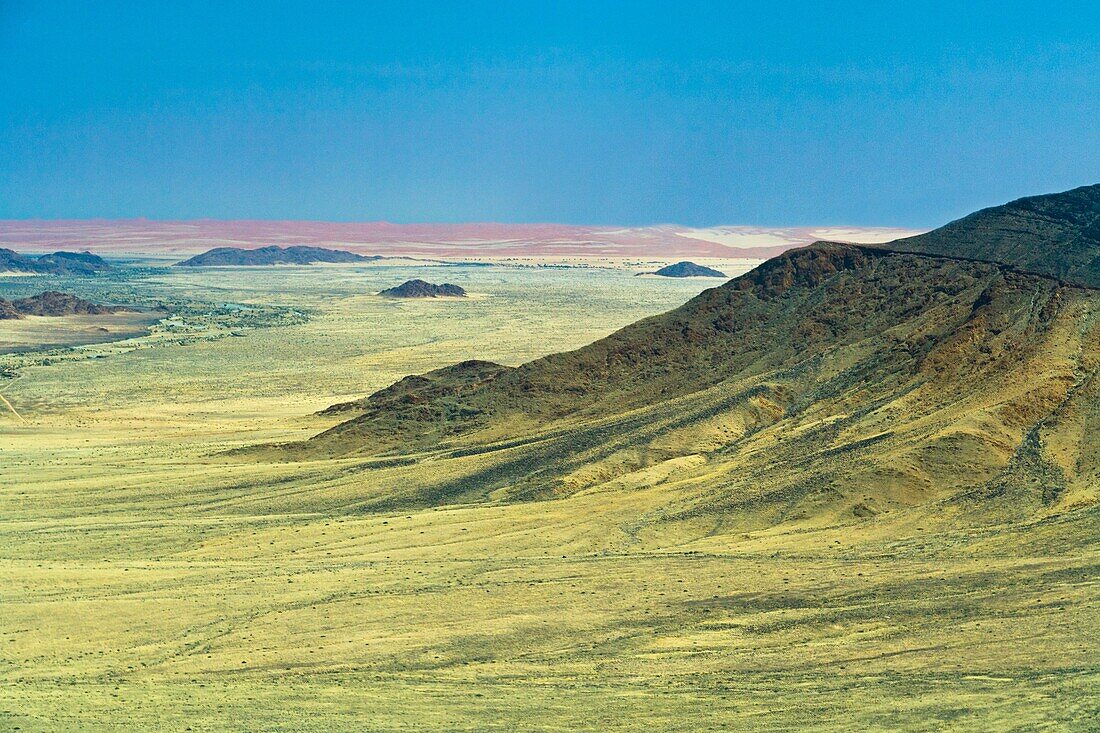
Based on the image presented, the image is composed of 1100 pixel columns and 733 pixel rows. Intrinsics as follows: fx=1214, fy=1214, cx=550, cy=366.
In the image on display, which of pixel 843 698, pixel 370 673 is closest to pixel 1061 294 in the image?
pixel 843 698

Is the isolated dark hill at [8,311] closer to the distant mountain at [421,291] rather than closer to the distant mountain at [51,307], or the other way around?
the distant mountain at [51,307]

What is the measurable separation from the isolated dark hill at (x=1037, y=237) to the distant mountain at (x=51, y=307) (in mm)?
92299

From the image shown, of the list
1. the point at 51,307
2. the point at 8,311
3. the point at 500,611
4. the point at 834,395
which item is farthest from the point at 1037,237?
the point at 51,307

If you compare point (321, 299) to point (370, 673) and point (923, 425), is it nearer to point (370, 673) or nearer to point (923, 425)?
point (923, 425)

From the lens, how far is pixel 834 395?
43.2 metres

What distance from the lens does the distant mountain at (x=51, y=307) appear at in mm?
120287

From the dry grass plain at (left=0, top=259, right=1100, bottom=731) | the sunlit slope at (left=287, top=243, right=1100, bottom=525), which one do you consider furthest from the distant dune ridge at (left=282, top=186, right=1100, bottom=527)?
the dry grass plain at (left=0, top=259, right=1100, bottom=731)

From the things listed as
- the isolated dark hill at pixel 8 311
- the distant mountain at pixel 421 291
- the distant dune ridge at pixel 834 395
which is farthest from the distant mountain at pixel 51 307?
the distant dune ridge at pixel 834 395

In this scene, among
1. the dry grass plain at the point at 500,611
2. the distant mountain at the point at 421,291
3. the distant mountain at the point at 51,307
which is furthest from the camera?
the distant mountain at the point at 421,291

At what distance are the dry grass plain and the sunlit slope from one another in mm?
1625

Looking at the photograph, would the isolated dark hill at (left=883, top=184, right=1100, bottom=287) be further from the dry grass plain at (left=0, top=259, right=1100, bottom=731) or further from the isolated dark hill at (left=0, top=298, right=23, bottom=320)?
the isolated dark hill at (left=0, top=298, right=23, bottom=320)

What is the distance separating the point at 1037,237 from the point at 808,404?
1561cm

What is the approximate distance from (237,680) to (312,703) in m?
2.14

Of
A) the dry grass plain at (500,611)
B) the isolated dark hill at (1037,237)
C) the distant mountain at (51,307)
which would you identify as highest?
the isolated dark hill at (1037,237)
